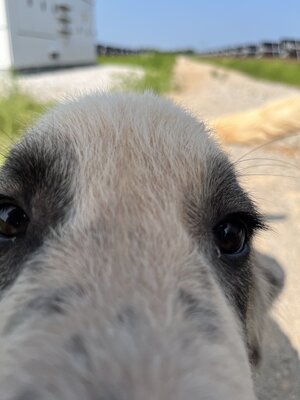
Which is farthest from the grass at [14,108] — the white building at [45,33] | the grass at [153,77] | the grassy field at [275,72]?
the grassy field at [275,72]

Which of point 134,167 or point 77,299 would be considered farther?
point 134,167

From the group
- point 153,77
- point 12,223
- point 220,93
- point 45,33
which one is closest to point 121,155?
point 12,223

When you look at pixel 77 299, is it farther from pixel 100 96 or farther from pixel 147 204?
pixel 100 96

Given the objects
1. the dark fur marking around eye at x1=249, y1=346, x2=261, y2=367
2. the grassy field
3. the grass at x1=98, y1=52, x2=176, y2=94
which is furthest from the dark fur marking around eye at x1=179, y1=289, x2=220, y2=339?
the grassy field

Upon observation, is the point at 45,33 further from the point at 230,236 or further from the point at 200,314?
the point at 200,314

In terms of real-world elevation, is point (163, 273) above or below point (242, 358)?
above

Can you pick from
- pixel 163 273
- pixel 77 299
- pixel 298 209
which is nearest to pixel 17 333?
pixel 77 299

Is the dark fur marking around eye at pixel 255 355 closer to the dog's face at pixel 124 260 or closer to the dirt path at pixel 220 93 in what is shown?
the dog's face at pixel 124 260
